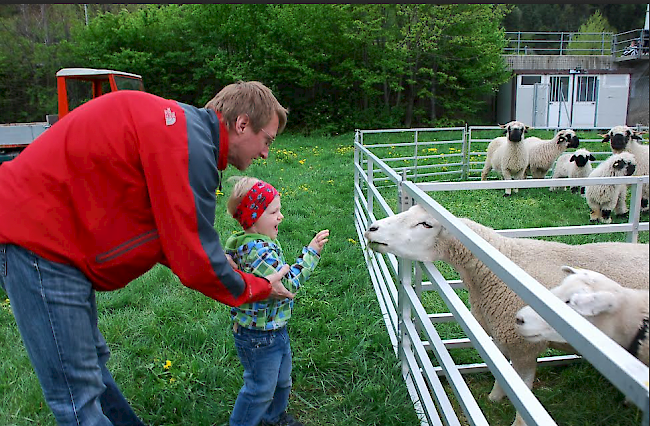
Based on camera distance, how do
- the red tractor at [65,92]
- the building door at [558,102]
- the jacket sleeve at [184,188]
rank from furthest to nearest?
the building door at [558,102], the red tractor at [65,92], the jacket sleeve at [184,188]

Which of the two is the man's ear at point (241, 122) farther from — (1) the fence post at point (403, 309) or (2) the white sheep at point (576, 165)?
(2) the white sheep at point (576, 165)

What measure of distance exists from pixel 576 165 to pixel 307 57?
1403 centimetres

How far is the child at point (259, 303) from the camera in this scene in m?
2.19

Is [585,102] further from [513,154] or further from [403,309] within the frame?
[403,309]

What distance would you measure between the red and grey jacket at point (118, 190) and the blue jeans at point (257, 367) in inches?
28.4

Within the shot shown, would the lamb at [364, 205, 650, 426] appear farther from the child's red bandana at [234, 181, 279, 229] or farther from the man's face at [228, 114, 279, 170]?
the man's face at [228, 114, 279, 170]

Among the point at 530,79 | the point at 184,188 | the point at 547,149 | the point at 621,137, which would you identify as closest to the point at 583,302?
the point at 184,188

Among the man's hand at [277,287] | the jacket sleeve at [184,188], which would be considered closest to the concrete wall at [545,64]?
the man's hand at [277,287]

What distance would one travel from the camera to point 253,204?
2.23 m

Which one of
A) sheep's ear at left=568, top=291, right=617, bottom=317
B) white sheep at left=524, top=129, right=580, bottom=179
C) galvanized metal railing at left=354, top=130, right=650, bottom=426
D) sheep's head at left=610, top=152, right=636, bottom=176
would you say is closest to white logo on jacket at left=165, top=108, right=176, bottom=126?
galvanized metal railing at left=354, top=130, right=650, bottom=426

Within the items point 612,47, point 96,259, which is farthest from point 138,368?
point 612,47

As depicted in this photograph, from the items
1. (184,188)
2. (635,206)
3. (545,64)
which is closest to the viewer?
(184,188)

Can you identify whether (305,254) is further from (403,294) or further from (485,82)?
(485,82)

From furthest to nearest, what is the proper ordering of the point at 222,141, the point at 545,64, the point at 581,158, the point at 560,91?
1. the point at 545,64
2. the point at 560,91
3. the point at 581,158
4. the point at 222,141
